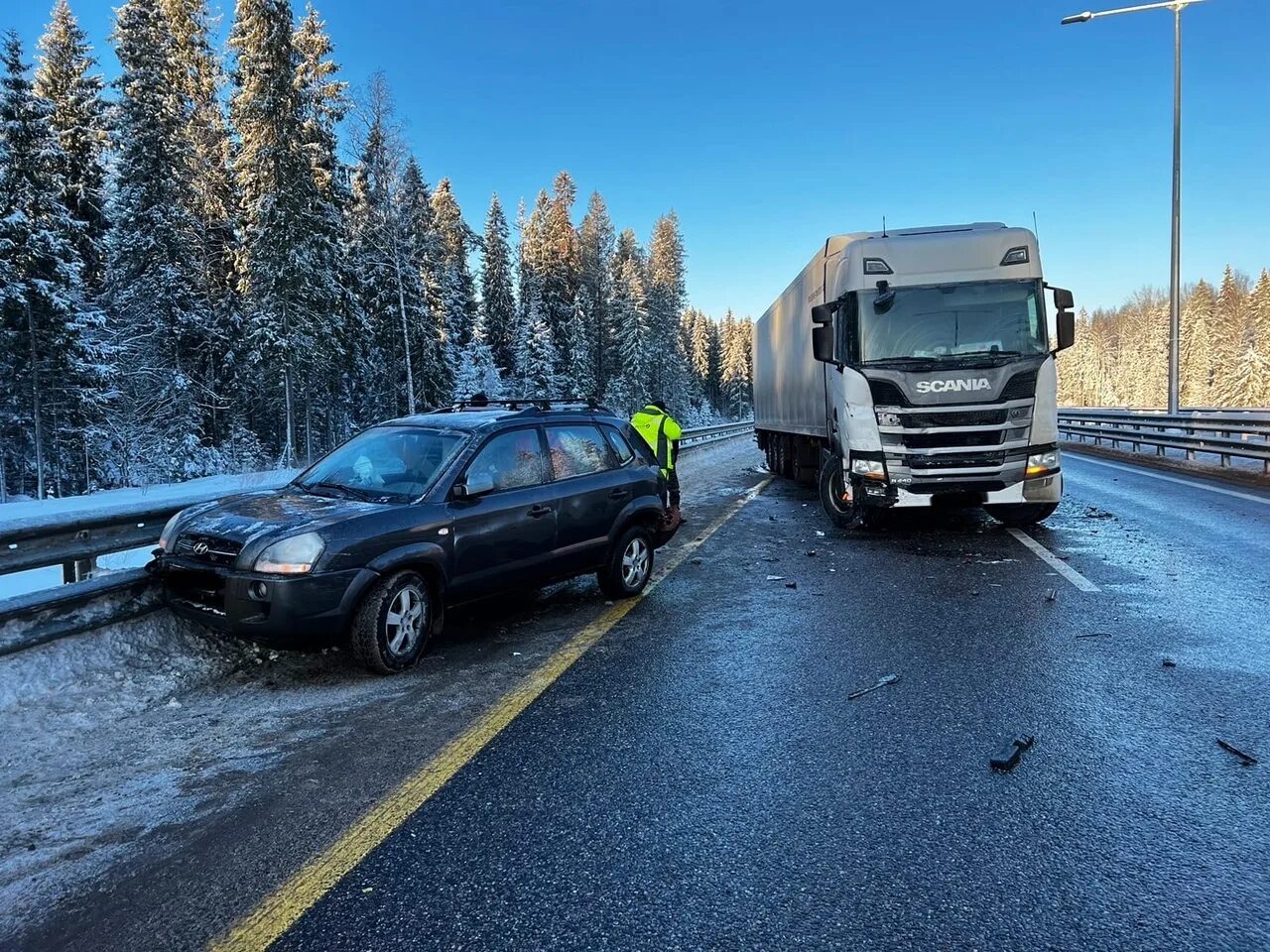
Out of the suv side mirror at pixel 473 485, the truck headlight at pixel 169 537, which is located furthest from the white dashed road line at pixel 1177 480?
the truck headlight at pixel 169 537

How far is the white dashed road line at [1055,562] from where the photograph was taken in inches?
276

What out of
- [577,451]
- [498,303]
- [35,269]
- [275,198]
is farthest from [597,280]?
[577,451]

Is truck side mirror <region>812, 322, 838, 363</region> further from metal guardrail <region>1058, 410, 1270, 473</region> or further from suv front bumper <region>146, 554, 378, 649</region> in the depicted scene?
metal guardrail <region>1058, 410, 1270, 473</region>

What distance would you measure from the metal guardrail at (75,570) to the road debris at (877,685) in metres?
4.72

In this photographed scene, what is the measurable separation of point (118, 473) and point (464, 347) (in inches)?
1104

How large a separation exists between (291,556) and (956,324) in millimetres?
8148

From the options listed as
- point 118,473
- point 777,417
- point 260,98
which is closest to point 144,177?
point 260,98

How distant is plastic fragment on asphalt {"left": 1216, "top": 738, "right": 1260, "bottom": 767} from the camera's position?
3.48 m

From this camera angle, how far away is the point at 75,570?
5.40 metres

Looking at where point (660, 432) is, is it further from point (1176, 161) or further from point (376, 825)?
point (1176, 161)

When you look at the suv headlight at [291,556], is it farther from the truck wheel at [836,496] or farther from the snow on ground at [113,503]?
the truck wheel at [836,496]

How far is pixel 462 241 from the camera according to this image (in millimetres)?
54188

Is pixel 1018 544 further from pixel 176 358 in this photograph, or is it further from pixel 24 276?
pixel 176 358

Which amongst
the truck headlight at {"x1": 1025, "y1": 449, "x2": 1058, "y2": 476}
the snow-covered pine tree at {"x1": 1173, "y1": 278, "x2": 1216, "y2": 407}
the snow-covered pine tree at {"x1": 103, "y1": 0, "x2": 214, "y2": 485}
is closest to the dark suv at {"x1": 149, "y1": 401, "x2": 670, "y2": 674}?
the truck headlight at {"x1": 1025, "y1": 449, "x2": 1058, "y2": 476}
